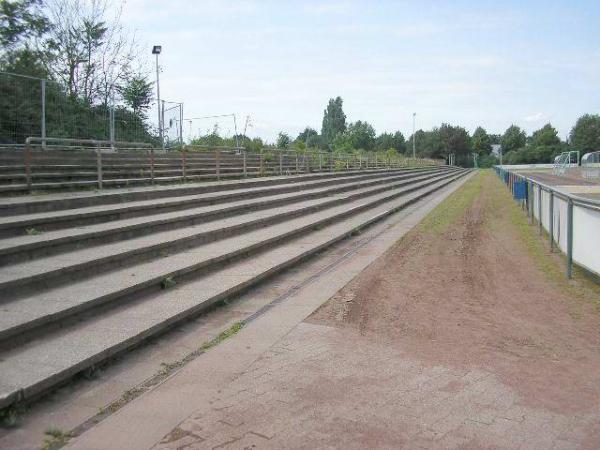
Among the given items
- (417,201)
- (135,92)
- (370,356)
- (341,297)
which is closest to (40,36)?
(135,92)

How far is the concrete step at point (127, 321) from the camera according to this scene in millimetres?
3908

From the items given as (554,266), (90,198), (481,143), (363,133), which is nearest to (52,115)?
(90,198)

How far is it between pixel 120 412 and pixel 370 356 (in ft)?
7.05

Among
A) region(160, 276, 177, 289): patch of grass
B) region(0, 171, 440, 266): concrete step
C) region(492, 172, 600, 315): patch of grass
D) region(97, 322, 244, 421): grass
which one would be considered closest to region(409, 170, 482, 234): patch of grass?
region(492, 172, 600, 315): patch of grass

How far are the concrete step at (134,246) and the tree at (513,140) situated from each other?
457ft

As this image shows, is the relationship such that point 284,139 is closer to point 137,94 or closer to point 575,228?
point 137,94

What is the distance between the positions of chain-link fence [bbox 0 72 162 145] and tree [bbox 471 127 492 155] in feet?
393

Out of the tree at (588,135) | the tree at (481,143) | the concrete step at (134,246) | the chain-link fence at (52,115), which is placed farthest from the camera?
the tree at (481,143)

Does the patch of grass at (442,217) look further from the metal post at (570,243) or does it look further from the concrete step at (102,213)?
the metal post at (570,243)

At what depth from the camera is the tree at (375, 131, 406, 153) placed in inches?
4830

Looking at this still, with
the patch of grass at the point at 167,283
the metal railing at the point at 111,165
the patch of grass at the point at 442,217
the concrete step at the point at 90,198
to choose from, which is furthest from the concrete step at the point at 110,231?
the patch of grass at the point at 442,217

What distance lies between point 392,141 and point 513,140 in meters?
38.4

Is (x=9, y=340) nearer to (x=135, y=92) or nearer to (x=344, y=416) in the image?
(x=344, y=416)

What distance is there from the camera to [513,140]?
140625 mm
